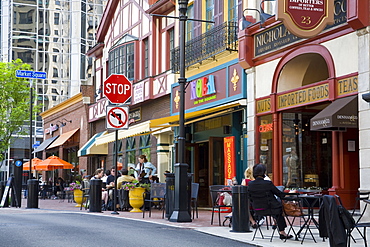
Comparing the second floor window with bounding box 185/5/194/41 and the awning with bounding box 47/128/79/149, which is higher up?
the second floor window with bounding box 185/5/194/41

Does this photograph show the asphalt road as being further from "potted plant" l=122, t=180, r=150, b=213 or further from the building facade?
the building facade

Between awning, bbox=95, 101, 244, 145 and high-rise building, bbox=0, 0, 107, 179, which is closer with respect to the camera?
awning, bbox=95, 101, 244, 145

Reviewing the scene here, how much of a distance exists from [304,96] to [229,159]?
13.2 feet

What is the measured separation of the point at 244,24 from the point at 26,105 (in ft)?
77.5

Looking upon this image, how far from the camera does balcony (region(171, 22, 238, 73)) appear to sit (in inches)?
824

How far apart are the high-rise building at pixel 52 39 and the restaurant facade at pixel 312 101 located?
43139 millimetres

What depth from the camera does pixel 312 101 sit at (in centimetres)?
1711

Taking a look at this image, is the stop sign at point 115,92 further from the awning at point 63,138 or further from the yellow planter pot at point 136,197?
the awning at point 63,138

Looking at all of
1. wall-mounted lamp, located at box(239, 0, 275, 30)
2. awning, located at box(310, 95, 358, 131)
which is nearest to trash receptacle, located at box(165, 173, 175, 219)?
awning, located at box(310, 95, 358, 131)

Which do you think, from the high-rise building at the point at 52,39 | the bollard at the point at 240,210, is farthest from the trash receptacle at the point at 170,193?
the high-rise building at the point at 52,39

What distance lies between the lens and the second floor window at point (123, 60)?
30.0 meters

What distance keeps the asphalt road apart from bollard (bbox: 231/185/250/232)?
0.72m

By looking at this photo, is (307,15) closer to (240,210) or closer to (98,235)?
(240,210)

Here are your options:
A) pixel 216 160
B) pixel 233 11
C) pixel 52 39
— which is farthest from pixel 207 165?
pixel 52 39
